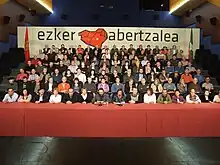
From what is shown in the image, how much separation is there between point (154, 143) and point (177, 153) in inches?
20.3

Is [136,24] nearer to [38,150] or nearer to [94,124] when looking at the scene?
[94,124]

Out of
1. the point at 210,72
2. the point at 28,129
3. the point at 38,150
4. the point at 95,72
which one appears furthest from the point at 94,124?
the point at 210,72

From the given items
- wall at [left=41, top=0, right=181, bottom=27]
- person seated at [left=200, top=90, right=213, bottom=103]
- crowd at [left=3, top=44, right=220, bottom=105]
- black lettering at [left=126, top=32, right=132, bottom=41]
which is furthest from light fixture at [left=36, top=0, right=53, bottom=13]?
person seated at [left=200, top=90, right=213, bottom=103]

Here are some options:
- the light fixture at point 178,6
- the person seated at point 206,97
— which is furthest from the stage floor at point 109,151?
the light fixture at point 178,6

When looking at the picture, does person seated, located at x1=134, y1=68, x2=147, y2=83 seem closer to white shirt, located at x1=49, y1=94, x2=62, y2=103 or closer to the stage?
white shirt, located at x1=49, y1=94, x2=62, y2=103

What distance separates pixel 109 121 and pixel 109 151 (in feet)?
5.22

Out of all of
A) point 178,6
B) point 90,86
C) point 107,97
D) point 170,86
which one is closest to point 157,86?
point 170,86

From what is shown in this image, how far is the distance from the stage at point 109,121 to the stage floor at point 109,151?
88cm

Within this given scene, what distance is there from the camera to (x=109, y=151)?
437cm

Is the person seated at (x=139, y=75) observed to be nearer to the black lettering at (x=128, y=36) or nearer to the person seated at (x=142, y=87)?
the person seated at (x=142, y=87)

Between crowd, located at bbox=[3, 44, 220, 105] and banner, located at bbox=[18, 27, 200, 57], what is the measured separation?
443 millimetres

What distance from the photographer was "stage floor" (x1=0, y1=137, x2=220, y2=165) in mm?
3971

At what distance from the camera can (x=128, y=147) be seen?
4.58 m

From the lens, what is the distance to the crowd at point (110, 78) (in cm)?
762
